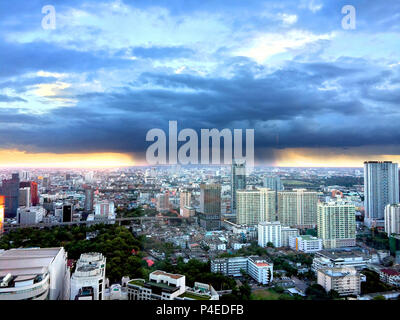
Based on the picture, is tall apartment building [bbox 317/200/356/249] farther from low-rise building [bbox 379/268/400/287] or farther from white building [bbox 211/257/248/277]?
white building [bbox 211/257/248/277]

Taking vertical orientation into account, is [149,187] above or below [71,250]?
above

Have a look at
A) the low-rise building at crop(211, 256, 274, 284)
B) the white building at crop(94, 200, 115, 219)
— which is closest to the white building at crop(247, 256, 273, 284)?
the low-rise building at crop(211, 256, 274, 284)

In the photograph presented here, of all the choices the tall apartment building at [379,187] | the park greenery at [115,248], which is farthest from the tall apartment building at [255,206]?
the park greenery at [115,248]

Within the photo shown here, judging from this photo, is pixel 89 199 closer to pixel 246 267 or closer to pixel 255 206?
pixel 255 206

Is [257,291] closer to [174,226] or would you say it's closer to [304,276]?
[304,276]
